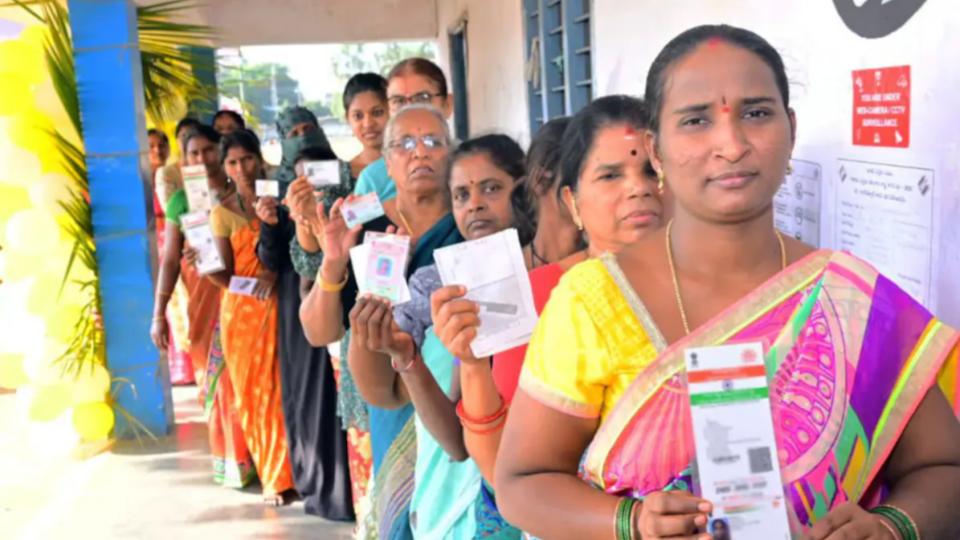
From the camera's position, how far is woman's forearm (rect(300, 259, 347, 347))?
8.72 feet

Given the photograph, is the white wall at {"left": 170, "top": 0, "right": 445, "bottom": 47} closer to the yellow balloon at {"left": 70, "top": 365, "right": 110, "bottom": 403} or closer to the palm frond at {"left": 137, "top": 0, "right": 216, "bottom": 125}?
the palm frond at {"left": 137, "top": 0, "right": 216, "bottom": 125}

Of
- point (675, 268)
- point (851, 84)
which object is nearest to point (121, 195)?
point (851, 84)

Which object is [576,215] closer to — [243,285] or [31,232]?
[243,285]

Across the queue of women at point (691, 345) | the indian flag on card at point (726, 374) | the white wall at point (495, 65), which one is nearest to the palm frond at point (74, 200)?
the white wall at point (495, 65)

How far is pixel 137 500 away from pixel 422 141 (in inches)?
107

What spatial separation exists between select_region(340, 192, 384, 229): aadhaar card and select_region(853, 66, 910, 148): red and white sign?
Result: 3.80 ft

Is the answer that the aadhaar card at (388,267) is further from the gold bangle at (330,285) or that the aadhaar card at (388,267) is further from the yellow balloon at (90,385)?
the yellow balloon at (90,385)

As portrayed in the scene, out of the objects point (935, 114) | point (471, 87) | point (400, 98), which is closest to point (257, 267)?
point (400, 98)

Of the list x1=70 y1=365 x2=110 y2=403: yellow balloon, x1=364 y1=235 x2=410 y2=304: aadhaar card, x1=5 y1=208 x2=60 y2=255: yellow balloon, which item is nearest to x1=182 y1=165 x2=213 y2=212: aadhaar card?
x1=5 y1=208 x2=60 y2=255: yellow balloon

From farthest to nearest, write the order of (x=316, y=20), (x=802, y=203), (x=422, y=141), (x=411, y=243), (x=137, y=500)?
(x=316, y=20) → (x=137, y=500) → (x=422, y=141) → (x=411, y=243) → (x=802, y=203)

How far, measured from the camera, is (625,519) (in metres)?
1.12

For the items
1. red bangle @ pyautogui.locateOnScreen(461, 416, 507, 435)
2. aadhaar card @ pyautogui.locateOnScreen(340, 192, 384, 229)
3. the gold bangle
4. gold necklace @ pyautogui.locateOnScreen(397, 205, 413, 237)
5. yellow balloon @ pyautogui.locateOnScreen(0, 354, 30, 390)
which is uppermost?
aadhaar card @ pyautogui.locateOnScreen(340, 192, 384, 229)

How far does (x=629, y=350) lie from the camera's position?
117 centimetres

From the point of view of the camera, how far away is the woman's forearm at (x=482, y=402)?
158 cm
